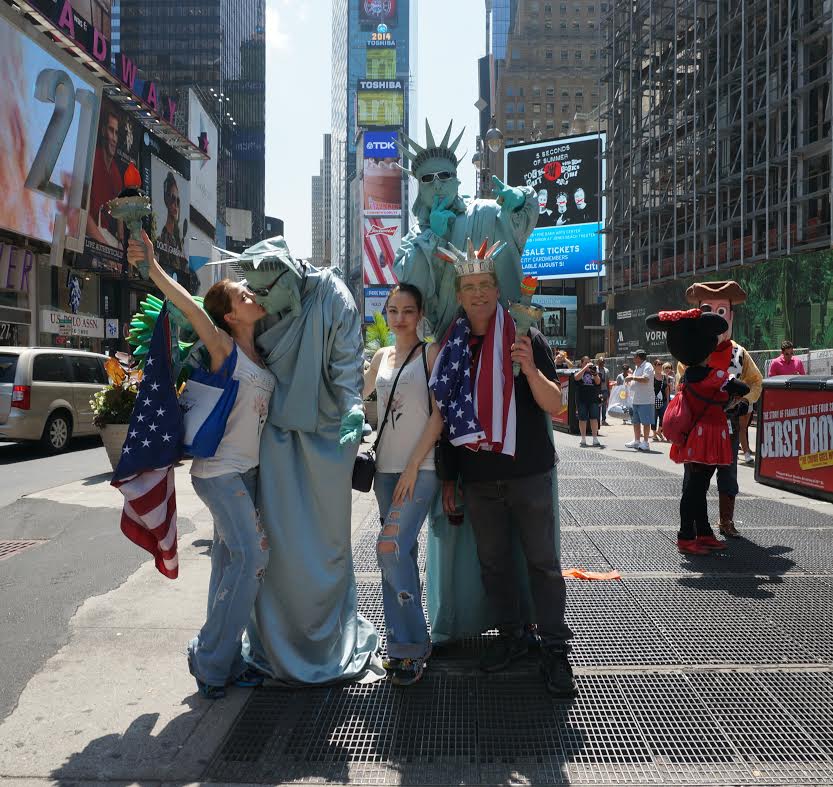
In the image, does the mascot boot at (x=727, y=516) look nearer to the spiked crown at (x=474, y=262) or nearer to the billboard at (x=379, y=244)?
the spiked crown at (x=474, y=262)

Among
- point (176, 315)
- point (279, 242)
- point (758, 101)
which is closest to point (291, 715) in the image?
point (176, 315)

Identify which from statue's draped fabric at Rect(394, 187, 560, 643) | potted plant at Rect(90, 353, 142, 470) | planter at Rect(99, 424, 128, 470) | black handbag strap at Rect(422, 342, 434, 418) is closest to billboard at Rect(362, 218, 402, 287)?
potted plant at Rect(90, 353, 142, 470)

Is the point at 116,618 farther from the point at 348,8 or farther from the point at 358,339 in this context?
the point at 348,8

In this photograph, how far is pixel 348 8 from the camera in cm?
15962

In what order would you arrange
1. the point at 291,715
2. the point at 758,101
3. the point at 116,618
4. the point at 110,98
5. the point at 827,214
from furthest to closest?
the point at 110,98
the point at 758,101
the point at 827,214
the point at 116,618
the point at 291,715

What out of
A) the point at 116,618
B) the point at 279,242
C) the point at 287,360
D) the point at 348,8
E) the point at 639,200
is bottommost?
the point at 116,618

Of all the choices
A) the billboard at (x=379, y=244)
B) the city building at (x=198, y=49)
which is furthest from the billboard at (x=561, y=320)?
the city building at (x=198, y=49)

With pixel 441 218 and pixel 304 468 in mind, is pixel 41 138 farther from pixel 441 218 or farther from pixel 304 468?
pixel 304 468

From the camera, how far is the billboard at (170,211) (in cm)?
4009

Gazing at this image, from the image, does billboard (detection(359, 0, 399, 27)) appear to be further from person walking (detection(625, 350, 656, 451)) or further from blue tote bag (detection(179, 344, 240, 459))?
blue tote bag (detection(179, 344, 240, 459))

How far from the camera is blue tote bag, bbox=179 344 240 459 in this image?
297 cm

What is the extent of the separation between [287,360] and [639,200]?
40177 mm

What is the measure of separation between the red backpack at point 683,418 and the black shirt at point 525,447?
111 inches

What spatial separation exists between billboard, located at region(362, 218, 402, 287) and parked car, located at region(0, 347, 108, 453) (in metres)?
67.5
